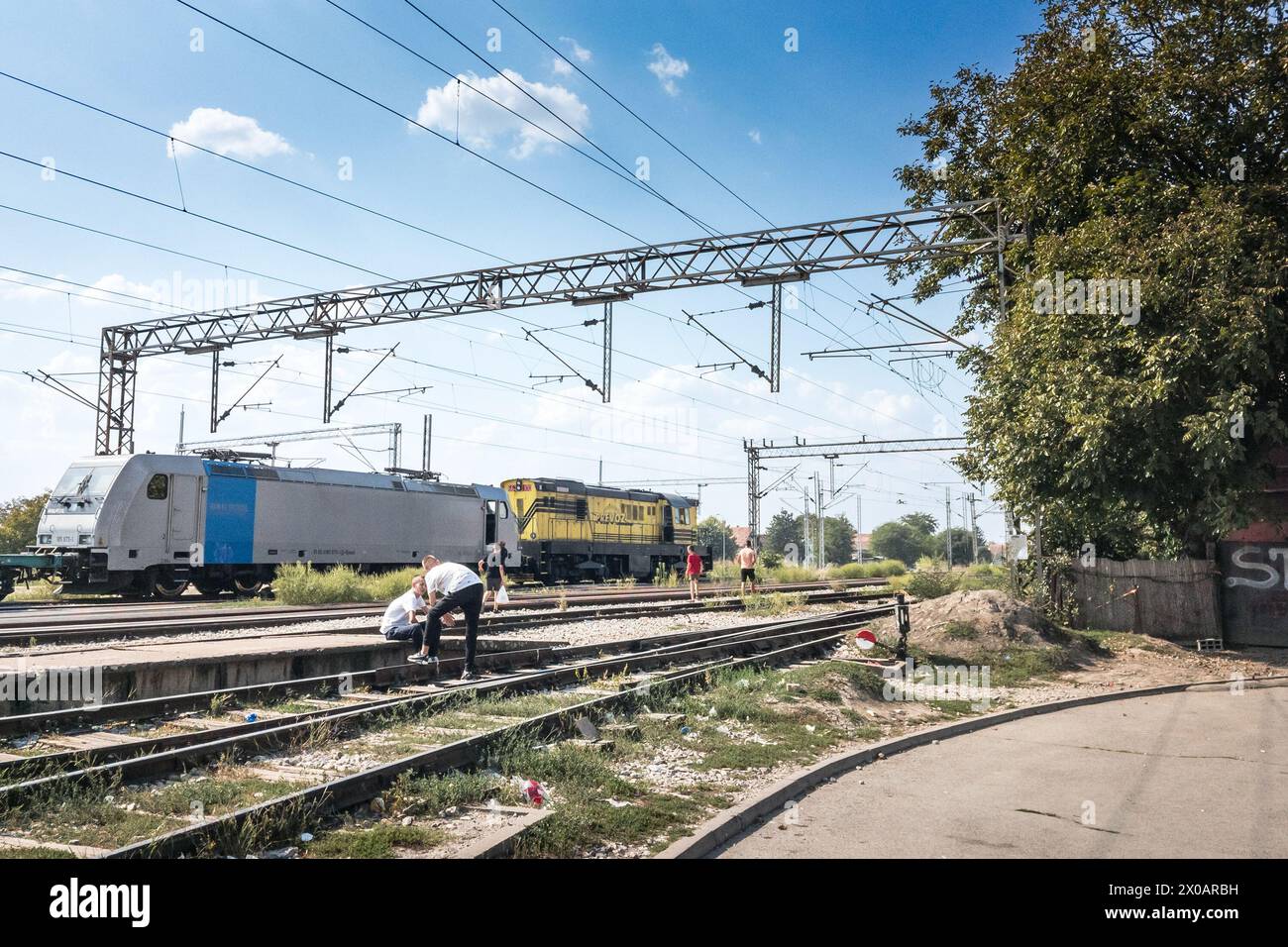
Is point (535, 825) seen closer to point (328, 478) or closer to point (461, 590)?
point (461, 590)

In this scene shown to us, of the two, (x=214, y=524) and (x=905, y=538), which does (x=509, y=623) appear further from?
(x=905, y=538)

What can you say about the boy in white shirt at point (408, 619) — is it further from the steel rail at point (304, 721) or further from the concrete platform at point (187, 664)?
the steel rail at point (304, 721)

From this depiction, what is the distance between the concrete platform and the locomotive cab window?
10.9m

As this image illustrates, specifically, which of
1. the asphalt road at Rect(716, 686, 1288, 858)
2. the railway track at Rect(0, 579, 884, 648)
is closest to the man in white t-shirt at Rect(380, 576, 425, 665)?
the railway track at Rect(0, 579, 884, 648)

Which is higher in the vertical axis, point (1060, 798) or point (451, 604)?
point (451, 604)

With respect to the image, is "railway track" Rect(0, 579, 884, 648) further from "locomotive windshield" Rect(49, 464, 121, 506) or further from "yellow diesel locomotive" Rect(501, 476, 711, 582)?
"yellow diesel locomotive" Rect(501, 476, 711, 582)

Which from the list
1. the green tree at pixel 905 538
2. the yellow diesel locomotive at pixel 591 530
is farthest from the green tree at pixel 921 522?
the yellow diesel locomotive at pixel 591 530

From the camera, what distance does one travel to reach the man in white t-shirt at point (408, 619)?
1228 centimetres

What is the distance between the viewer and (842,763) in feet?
25.2

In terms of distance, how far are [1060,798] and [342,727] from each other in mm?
5796

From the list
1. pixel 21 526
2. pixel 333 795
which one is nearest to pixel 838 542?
pixel 21 526

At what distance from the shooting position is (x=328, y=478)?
27344mm
